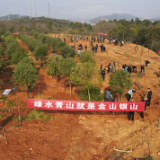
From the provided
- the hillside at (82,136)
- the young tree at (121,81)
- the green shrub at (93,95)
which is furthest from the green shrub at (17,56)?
the young tree at (121,81)

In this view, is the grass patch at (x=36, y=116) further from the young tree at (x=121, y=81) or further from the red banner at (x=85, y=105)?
the young tree at (x=121, y=81)

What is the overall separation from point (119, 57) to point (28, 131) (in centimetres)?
2114

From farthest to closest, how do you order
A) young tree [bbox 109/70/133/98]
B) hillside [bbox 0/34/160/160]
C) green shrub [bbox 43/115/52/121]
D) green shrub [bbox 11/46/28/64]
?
1. green shrub [bbox 11/46/28/64]
2. green shrub [bbox 43/115/52/121]
3. young tree [bbox 109/70/133/98]
4. hillside [bbox 0/34/160/160]

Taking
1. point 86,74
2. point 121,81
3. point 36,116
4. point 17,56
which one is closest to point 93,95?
point 86,74

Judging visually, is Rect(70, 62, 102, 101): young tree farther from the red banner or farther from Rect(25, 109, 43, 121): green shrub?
Rect(25, 109, 43, 121): green shrub

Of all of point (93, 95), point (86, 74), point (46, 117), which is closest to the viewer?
point (46, 117)

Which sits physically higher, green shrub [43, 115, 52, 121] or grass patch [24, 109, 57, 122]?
grass patch [24, 109, 57, 122]

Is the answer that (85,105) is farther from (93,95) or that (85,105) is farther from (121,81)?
(93,95)

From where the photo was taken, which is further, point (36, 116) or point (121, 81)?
point (36, 116)

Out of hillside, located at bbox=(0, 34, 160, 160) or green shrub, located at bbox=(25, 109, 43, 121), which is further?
green shrub, located at bbox=(25, 109, 43, 121)

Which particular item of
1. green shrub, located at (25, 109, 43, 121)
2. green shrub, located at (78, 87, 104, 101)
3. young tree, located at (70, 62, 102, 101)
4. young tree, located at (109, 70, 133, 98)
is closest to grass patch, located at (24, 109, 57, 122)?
green shrub, located at (25, 109, 43, 121)

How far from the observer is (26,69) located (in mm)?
12391

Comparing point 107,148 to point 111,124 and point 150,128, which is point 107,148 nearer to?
point 111,124

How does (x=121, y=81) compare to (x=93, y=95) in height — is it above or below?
above
